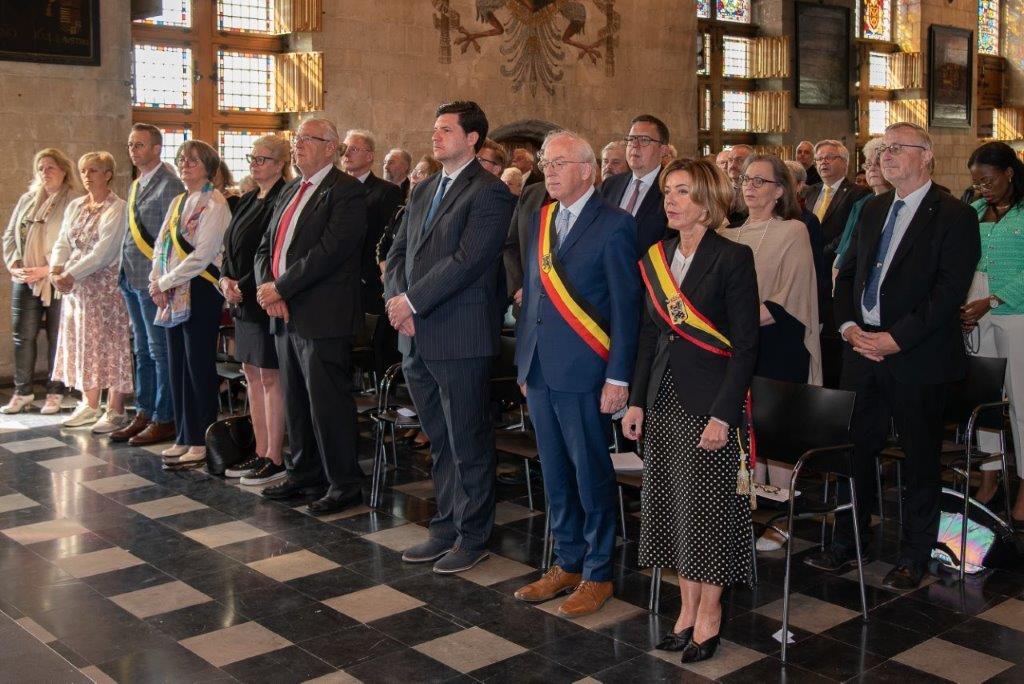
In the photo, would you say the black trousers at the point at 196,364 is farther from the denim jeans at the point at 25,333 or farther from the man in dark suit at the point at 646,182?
the man in dark suit at the point at 646,182

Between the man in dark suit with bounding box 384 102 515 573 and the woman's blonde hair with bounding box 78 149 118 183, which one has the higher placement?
the woman's blonde hair with bounding box 78 149 118 183

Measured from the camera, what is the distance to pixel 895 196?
4.62 meters

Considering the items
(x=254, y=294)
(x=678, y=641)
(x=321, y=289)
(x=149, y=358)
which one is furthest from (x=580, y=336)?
(x=149, y=358)

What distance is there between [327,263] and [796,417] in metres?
2.33

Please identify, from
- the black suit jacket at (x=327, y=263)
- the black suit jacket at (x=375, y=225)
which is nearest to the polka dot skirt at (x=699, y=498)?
the black suit jacket at (x=327, y=263)

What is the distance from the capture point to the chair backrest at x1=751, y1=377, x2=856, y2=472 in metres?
4.25

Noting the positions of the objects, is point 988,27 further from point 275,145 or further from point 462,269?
point 462,269

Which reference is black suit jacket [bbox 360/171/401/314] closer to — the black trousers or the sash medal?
the black trousers

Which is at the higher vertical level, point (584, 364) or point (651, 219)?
point (651, 219)

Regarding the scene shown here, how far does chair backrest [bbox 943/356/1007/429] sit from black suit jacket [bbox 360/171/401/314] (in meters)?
3.52

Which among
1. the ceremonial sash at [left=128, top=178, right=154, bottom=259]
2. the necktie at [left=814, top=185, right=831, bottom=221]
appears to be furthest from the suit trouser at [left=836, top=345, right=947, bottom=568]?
the ceremonial sash at [left=128, top=178, right=154, bottom=259]

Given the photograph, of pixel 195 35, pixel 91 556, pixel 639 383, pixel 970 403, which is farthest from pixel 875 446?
pixel 195 35

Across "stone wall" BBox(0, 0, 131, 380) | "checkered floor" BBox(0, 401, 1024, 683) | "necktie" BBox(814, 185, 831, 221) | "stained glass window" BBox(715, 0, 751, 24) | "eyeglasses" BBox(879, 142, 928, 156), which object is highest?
"stained glass window" BBox(715, 0, 751, 24)

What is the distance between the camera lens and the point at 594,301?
14.1 feet
